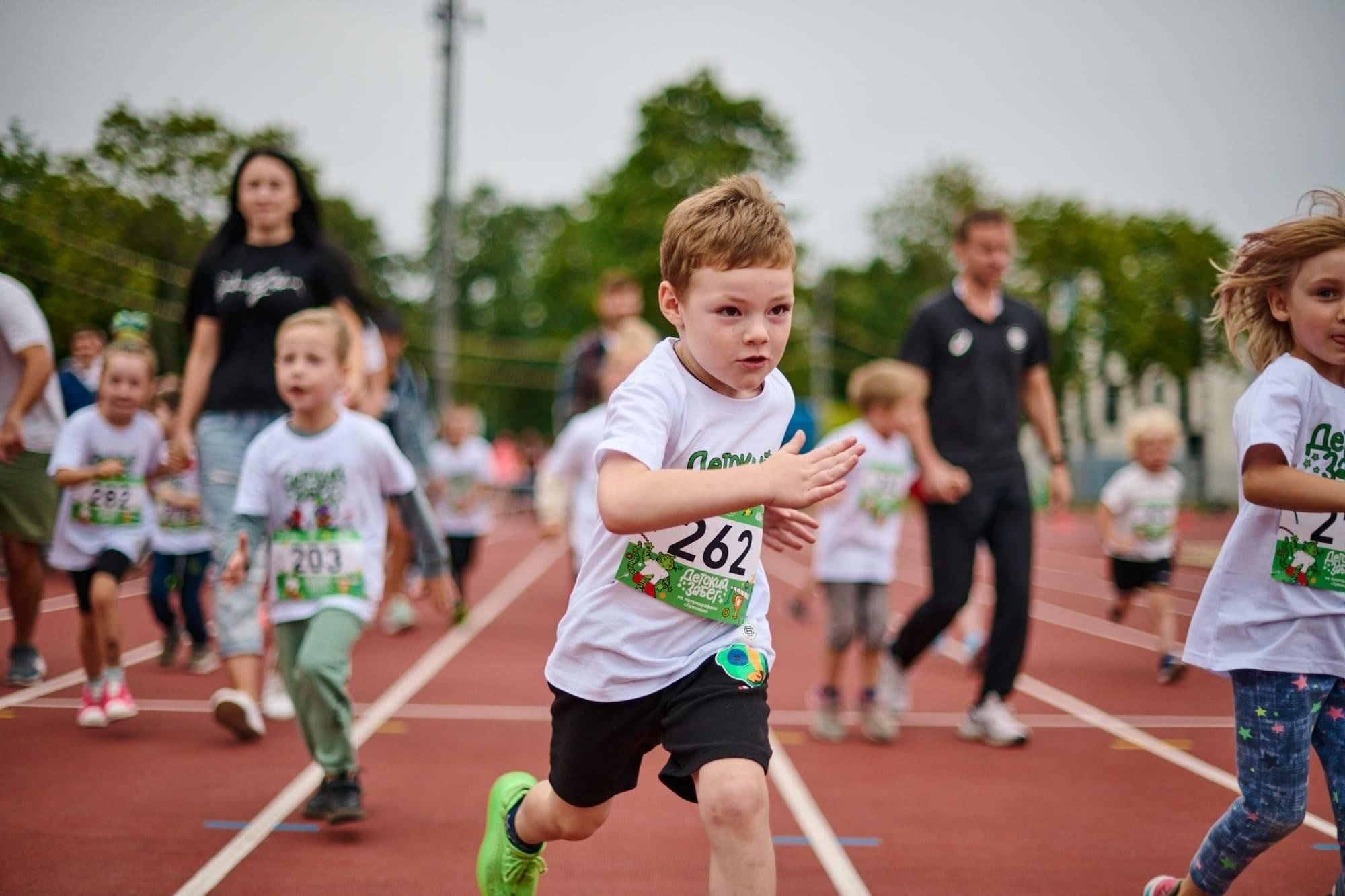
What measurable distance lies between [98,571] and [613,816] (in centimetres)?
283

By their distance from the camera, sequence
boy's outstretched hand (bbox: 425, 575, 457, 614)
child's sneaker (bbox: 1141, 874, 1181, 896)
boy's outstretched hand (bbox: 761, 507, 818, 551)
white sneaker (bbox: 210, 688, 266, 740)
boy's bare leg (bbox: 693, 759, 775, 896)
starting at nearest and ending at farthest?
boy's bare leg (bbox: 693, 759, 775, 896) < boy's outstretched hand (bbox: 761, 507, 818, 551) < child's sneaker (bbox: 1141, 874, 1181, 896) < boy's outstretched hand (bbox: 425, 575, 457, 614) < white sneaker (bbox: 210, 688, 266, 740)

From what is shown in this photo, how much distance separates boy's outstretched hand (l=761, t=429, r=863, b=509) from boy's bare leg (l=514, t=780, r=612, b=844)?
3.49 ft

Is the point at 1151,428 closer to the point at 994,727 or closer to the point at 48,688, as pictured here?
the point at 994,727

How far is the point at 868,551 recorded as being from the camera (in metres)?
6.36

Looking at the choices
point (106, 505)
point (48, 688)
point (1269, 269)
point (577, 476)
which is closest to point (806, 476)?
point (1269, 269)

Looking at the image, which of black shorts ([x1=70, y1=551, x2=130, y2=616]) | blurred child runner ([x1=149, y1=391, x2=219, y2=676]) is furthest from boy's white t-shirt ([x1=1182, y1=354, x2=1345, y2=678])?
blurred child runner ([x1=149, y1=391, x2=219, y2=676])

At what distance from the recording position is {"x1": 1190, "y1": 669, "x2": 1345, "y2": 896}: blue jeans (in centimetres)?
303

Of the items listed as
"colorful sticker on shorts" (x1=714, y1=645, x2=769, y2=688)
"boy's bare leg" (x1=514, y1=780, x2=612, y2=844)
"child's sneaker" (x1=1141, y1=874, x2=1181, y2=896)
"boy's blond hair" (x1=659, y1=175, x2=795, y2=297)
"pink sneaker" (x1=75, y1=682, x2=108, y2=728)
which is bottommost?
"pink sneaker" (x1=75, y1=682, x2=108, y2=728)

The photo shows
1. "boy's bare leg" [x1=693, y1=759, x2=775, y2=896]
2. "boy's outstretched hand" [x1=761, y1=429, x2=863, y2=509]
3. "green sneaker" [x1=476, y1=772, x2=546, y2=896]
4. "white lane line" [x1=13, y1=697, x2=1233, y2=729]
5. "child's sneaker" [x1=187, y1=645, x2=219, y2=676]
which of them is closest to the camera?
"boy's outstretched hand" [x1=761, y1=429, x2=863, y2=509]

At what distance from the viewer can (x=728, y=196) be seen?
9.19 ft

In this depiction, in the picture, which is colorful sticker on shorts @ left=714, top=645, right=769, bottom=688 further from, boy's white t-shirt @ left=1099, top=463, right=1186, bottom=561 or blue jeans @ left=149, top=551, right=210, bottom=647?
boy's white t-shirt @ left=1099, top=463, right=1186, bottom=561

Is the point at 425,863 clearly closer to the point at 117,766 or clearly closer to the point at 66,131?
the point at 117,766

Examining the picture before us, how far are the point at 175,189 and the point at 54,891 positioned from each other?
4.72 m

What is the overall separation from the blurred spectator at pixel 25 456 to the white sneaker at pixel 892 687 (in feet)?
13.6
